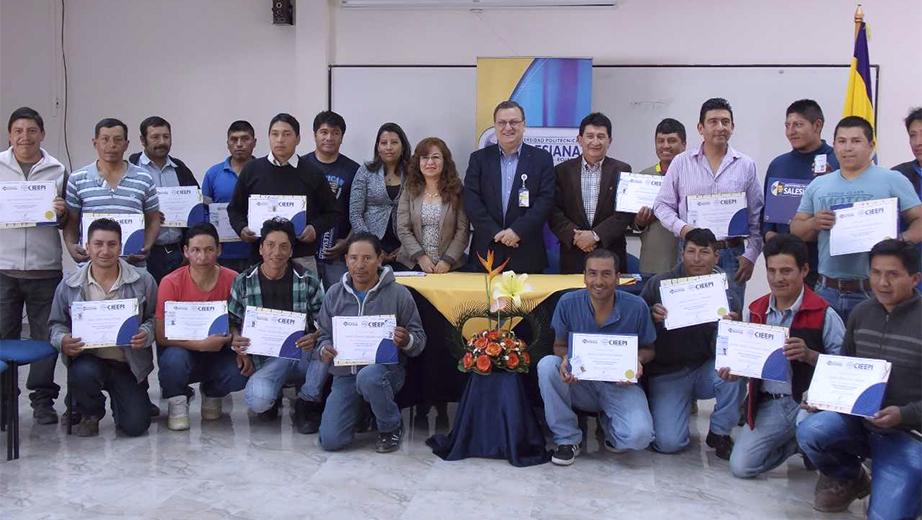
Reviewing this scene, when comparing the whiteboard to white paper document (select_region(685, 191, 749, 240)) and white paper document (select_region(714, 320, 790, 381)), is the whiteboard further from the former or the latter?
white paper document (select_region(714, 320, 790, 381))

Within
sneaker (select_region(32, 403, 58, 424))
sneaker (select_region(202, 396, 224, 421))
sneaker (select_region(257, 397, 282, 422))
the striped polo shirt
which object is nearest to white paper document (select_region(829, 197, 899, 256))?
sneaker (select_region(257, 397, 282, 422))

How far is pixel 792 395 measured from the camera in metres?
3.76

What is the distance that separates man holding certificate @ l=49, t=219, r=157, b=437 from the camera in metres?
4.19

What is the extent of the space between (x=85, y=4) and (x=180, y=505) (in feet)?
18.2

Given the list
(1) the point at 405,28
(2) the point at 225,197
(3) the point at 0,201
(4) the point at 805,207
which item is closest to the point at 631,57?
(1) the point at 405,28

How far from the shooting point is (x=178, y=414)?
446 cm

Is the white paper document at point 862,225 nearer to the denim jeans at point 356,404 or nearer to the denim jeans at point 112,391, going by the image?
the denim jeans at point 356,404

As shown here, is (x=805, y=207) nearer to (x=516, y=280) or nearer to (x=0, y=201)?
(x=516, y=280)

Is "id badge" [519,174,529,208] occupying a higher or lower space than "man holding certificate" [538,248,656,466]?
higher

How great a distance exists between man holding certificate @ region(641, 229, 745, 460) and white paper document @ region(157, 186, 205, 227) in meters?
2.72

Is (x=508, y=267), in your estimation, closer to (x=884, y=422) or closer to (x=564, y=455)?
(x=564, y=455)

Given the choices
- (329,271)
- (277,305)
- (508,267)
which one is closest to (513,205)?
(508,267)

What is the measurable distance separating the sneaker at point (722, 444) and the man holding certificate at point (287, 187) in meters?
2.41

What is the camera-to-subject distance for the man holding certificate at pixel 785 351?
12.0 ft
